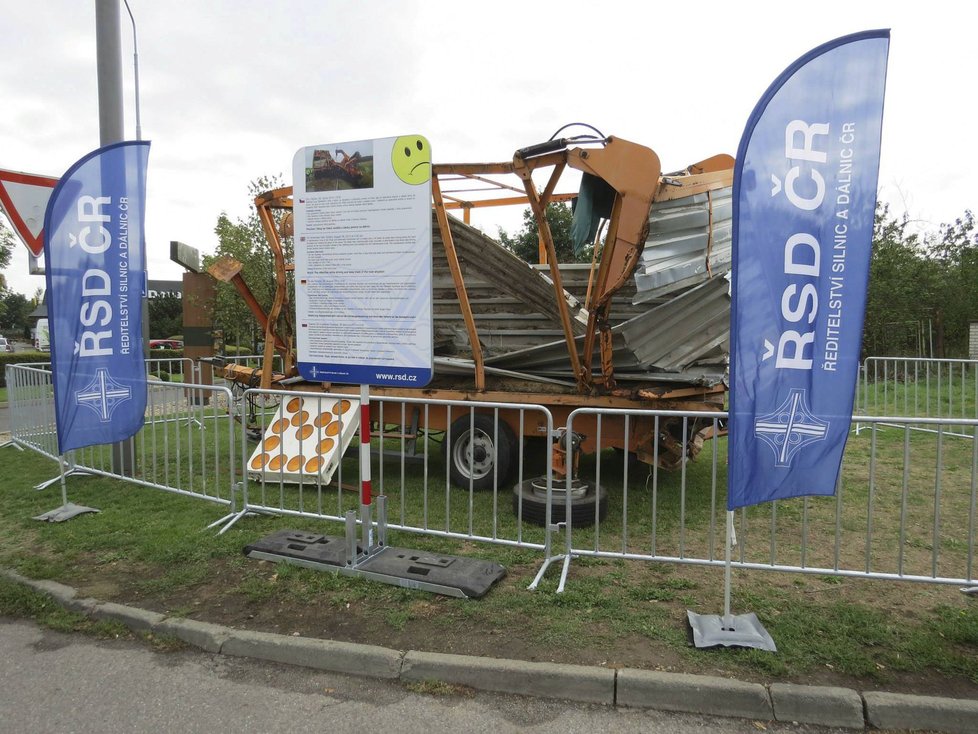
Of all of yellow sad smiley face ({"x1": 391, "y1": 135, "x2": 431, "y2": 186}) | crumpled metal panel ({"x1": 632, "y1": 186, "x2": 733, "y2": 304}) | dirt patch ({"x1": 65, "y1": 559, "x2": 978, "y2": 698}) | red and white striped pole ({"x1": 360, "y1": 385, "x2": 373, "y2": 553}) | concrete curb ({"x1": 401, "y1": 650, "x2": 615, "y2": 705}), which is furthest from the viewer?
crumpled metal panel ({"x1": 632, "y1": 186, "x2": 733, "y2": 304})

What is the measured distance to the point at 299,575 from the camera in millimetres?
4496

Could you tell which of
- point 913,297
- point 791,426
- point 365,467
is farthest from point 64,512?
point 913,297

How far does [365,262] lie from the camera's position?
4258 millimetres

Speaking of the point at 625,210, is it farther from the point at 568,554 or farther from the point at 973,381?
the point at 973,381

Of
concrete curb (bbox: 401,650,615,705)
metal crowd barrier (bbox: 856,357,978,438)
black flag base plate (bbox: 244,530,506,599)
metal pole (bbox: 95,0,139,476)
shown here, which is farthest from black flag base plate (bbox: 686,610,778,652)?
metal crowd barrier (bbox: 856,357,978,438)

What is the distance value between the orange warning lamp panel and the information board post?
2.22 m

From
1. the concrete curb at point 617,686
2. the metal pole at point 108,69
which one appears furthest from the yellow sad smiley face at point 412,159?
the metal pole at point 108,69

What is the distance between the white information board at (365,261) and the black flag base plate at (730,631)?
214cm

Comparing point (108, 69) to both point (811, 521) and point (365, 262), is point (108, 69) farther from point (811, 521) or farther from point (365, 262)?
point (811, 521)

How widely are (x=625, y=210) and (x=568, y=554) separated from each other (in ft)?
9.72

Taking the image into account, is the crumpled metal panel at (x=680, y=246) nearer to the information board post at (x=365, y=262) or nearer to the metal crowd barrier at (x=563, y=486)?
the metal crowd barrier at (x=563, y=486)

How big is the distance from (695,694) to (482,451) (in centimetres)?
399

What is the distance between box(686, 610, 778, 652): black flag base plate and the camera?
345 centimetres

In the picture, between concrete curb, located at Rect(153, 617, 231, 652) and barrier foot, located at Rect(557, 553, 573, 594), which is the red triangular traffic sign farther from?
barrier foot, located at Rect(557, 553, 573, 594)
